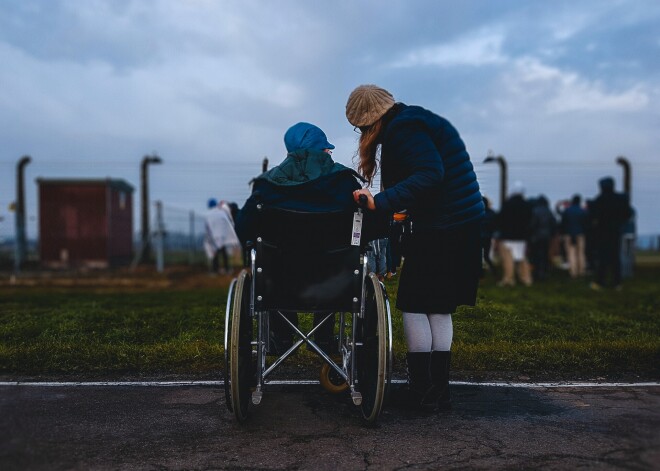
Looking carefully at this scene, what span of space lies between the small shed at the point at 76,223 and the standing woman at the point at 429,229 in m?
16.2

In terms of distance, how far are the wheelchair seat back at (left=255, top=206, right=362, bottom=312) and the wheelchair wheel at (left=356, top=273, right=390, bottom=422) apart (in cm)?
15

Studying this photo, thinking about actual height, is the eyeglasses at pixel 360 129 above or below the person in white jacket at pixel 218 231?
above

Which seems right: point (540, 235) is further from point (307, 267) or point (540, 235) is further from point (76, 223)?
point (76, 223)

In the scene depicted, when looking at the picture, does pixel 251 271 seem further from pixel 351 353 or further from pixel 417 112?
pixel 417 112

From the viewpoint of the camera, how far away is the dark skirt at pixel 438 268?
397 centimetres

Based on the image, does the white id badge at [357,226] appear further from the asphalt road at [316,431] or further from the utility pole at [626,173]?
the utility pole at [626,173]

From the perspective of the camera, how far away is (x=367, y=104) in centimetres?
395

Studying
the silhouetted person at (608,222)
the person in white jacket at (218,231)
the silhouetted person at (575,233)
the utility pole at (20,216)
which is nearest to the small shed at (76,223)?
the utility pole at (20,216)

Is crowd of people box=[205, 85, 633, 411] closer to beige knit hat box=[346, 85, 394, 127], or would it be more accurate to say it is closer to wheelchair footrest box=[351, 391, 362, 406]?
beige knit hat box=[346, 85, 394, 127]

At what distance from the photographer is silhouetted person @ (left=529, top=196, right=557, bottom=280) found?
14.2m

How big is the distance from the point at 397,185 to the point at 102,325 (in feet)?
12.5

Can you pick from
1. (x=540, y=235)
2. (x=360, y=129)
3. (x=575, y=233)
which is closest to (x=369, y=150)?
(x=360, y=129)

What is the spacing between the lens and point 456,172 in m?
3.97

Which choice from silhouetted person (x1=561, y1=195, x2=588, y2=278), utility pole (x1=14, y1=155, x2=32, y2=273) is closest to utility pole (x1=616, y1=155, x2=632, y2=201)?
silhouetted person (x1=561, y1=195, x2=588, y2=278)
